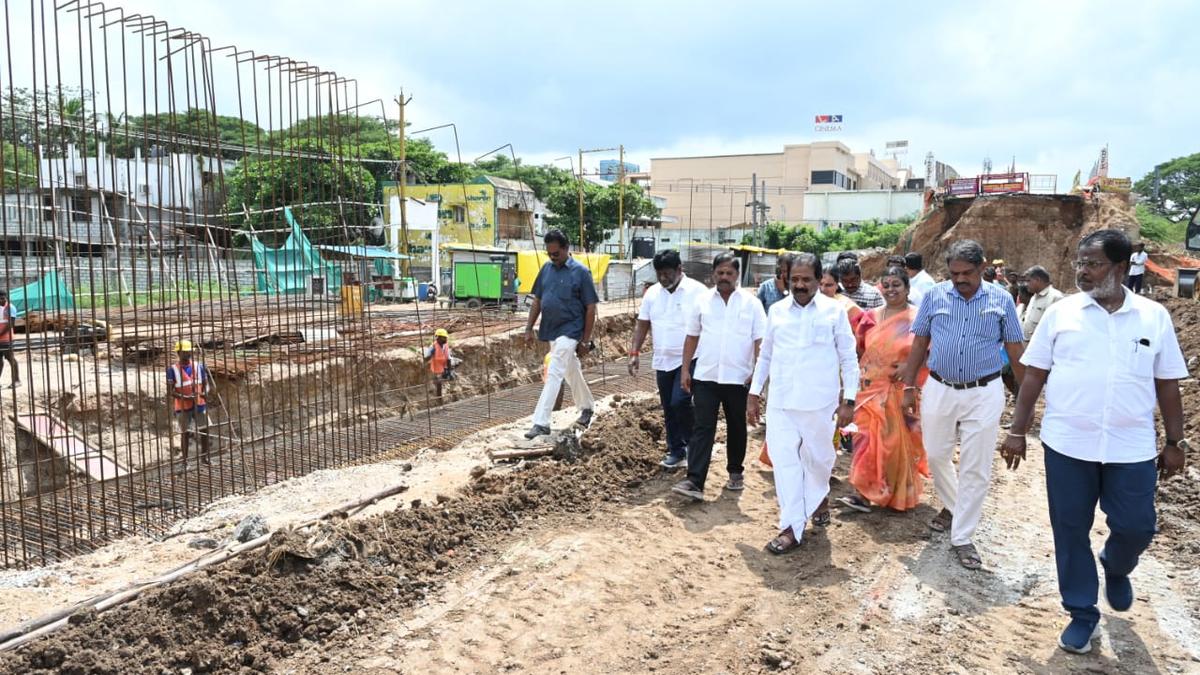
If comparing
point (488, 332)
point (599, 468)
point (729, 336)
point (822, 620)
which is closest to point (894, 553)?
point (822, 620)

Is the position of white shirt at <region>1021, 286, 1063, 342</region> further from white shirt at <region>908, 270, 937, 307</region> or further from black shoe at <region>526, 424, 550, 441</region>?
black shoe at <region>526, 424, 550, 441</region>

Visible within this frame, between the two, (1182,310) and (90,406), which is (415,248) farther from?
(1182,310)

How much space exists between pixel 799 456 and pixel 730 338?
35.7 inches

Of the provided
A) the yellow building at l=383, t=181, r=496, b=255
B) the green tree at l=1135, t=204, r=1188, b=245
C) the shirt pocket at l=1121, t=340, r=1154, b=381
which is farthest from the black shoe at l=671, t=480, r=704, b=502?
the green tree at l=1135, t=204, r=1188, b=245

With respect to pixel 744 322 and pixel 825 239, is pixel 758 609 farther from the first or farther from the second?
pixel 825 239

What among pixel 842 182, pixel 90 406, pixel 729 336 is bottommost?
pixel 90 406

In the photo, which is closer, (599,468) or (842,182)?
(599,468)

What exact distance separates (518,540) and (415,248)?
24635 mm

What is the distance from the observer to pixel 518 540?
166 inches

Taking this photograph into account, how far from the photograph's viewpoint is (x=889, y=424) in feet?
15.0

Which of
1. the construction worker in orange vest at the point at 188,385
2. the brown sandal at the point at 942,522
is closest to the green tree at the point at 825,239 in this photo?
the construction worker in orange vest at the point at 188,385

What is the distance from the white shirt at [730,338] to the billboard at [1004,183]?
28869mm

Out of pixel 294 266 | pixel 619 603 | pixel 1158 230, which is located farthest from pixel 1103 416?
pixel 1158 230

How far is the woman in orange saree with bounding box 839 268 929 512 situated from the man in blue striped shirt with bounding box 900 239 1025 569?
49cm
